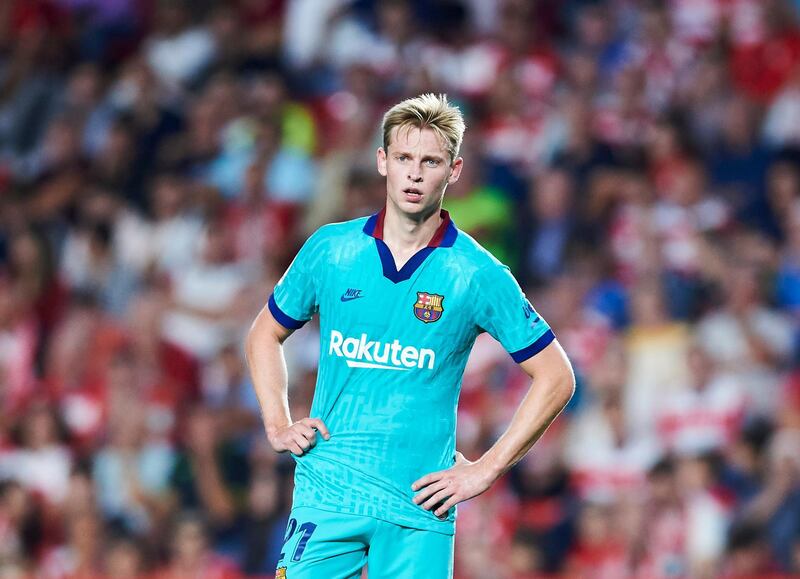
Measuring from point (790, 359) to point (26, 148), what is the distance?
680 cm

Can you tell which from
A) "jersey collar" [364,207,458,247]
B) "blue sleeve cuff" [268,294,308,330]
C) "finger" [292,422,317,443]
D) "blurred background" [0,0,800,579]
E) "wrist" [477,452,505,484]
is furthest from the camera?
"blurred background" [0,0,800,579]

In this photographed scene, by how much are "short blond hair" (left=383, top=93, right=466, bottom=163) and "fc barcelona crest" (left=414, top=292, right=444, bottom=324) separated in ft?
1.60

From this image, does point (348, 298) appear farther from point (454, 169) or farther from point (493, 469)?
point (493, 469)

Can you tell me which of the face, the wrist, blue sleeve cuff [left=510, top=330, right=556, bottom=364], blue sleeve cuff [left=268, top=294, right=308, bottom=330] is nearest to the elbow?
blue sleeve cuff [left=510, top=330, right=556, bottom=364]

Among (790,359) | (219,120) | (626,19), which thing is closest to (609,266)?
(790,359)

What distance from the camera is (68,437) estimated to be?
400 inches

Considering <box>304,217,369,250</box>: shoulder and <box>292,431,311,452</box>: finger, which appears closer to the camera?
<box>292,431,311,452</box>: finger

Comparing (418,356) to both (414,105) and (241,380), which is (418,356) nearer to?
(414,105)

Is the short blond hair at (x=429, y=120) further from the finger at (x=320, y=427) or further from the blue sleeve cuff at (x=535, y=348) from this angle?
the finger at (x=320, y=427)

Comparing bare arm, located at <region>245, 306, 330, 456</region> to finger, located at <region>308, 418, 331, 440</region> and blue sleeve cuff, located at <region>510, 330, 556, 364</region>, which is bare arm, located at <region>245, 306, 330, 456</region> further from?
blue sleeve cuff, located at <region>510, 330, 556, 364</region>

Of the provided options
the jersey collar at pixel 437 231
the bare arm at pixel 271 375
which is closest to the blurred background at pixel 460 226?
the bare arm at pixel 271 375

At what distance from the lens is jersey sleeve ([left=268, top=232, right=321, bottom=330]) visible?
5.00 metres

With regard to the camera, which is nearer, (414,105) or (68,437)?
(414,105)

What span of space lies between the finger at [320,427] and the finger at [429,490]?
0.38 m
